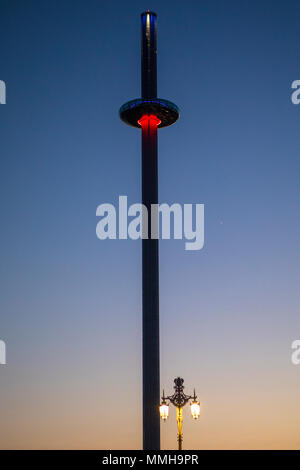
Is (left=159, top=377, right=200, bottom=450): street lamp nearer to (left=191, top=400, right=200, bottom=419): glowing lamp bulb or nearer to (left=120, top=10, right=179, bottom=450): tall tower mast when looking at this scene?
(left=191, top=400, right=200, bottom=419): glowing lamp bulb

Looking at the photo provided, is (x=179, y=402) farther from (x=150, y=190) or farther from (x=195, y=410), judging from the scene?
(x=150, y=190)

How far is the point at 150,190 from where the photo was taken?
58.8 m

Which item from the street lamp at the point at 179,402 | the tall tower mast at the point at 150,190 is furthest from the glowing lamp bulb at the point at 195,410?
the tall tower mast at the point at 150,190

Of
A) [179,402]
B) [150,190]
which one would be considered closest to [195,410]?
[179,402]

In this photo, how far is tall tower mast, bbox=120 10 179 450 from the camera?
171 feet

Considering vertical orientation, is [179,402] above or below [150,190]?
below

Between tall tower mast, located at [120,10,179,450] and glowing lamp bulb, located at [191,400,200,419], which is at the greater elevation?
tall tower mast, located at [120,10,179,450]

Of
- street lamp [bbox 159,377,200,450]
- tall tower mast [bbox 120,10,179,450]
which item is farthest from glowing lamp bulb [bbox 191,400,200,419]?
tall tower mast [bbox 120,10,179,450]

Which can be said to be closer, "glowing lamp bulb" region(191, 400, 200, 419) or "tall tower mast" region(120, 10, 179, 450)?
"glowing lamp bulb" region(191, 400, 200, 419)

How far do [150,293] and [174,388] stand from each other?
70.6ft

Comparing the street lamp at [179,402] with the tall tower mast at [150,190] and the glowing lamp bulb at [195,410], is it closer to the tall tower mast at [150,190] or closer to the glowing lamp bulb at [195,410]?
the glowing lamp bulb at [195,410]

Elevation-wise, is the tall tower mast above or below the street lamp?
above
